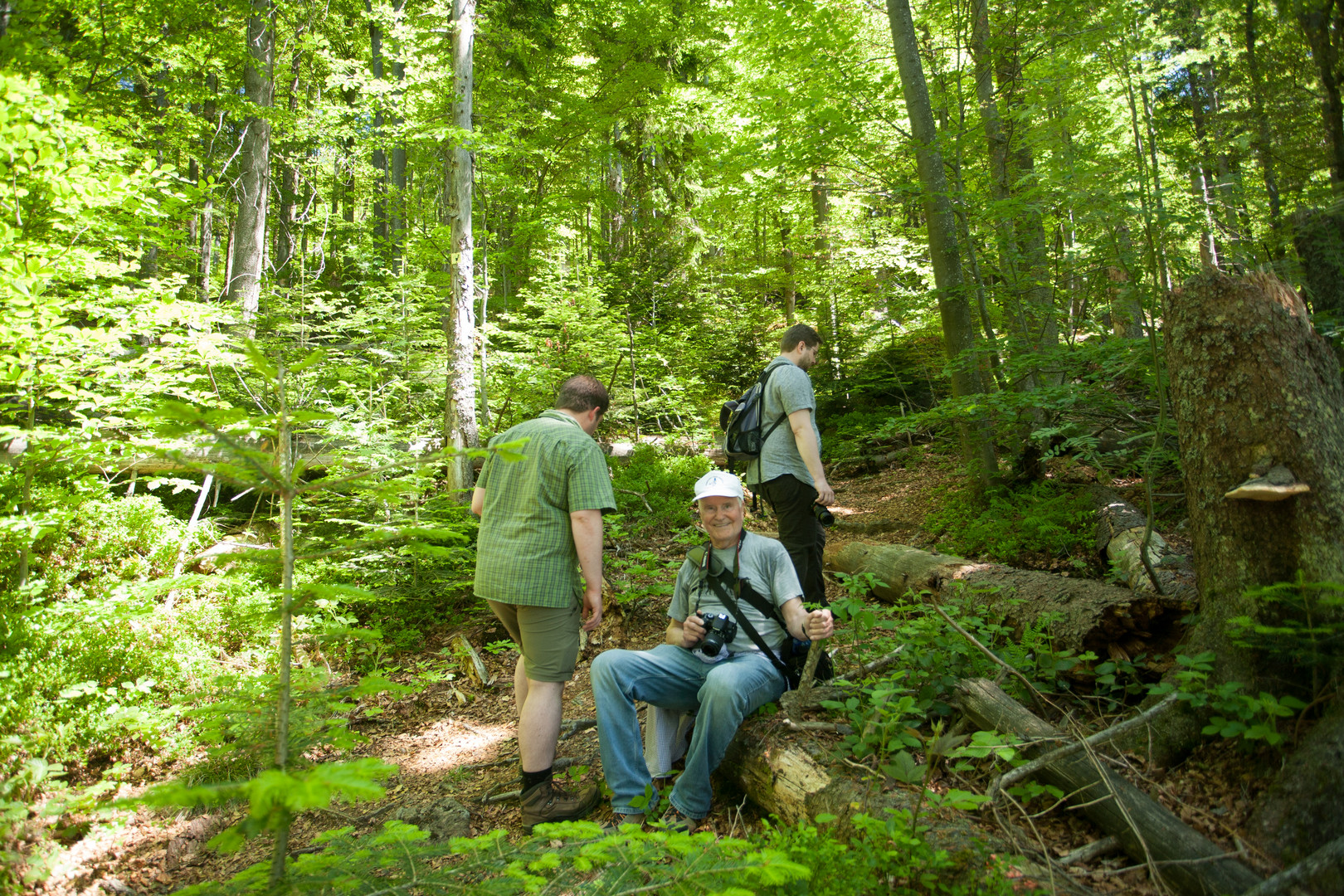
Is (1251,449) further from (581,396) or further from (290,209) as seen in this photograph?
(290,209)

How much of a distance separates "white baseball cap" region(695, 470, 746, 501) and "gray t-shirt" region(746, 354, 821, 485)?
2.94ft

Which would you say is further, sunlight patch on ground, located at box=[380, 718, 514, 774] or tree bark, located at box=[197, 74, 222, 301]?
tree bark, located at box=[197, 74, 222, 301]

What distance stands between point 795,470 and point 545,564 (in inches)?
70.4

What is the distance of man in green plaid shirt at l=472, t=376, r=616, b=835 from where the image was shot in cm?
335

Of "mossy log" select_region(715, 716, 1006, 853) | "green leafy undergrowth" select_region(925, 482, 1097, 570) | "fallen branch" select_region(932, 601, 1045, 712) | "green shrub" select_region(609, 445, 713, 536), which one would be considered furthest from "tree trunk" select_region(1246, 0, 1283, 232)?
"green shrub" select_region(609, 445, 713, 536)

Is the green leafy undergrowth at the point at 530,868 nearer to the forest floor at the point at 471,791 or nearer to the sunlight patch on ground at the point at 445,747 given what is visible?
the forest floor at the point at 471,791

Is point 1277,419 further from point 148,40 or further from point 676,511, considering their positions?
point 148,40

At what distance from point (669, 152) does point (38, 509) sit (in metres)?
12.3

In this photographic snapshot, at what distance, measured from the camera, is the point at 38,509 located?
19.2ft

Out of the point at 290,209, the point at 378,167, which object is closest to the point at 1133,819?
the point at 378,167

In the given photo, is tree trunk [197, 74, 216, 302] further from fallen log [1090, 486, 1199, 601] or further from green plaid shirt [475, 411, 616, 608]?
fallen log [1090, 486, 1199, 601]

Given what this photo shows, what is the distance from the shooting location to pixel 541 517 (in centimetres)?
341

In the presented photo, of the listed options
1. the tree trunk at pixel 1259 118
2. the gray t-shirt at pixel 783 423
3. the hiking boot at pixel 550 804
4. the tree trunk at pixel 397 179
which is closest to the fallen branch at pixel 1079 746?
the hiking boot at pixel 550 804

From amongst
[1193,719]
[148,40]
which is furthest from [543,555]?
[148,40]
